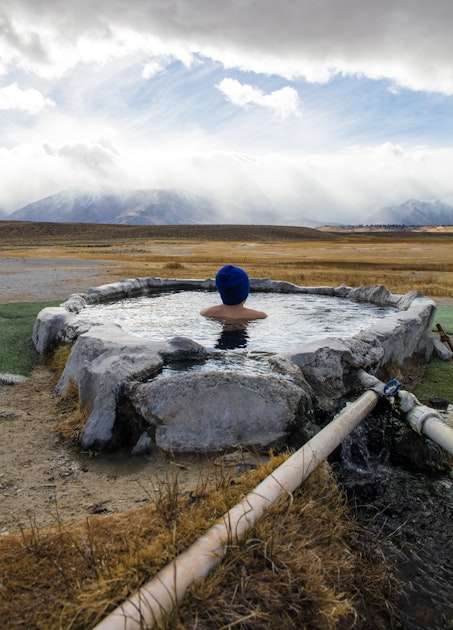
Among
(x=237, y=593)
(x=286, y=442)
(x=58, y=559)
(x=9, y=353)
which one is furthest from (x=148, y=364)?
(x=9, y=353)

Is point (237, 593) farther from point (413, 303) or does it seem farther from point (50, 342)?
point (413, 303)

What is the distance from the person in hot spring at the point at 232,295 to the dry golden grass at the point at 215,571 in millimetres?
5248

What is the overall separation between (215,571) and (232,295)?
6.25 meters

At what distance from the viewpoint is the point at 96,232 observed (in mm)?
108812

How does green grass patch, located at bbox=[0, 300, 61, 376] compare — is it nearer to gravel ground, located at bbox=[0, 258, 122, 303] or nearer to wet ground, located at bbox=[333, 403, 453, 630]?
gravel ground, located at bbox=[0, 258, 122, 303]

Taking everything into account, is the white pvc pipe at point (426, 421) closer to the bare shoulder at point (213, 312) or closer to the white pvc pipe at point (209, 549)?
the white pvc pipe at point (209, 549)

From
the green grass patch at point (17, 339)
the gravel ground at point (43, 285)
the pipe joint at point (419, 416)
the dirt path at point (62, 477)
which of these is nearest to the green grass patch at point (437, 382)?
the pipe joint at point (419, 416)

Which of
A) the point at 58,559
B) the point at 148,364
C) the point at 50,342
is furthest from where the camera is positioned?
the point at 50,342

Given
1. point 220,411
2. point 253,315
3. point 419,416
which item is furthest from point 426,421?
point 253,315

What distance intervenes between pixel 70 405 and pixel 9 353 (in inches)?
112

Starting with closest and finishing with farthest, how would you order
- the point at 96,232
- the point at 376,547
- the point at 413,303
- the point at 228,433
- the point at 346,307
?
the point at 376,547 → the point at 228,433 → the point at 413,303 → the point at 346,307 → the point at 96,232

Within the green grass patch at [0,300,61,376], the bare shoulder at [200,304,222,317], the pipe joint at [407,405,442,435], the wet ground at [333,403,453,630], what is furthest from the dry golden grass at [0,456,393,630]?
the bare shoulder at [200,304,222,317]

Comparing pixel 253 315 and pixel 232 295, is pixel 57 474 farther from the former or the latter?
pixel 253 315

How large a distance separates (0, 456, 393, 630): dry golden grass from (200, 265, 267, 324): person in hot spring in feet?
17.2
